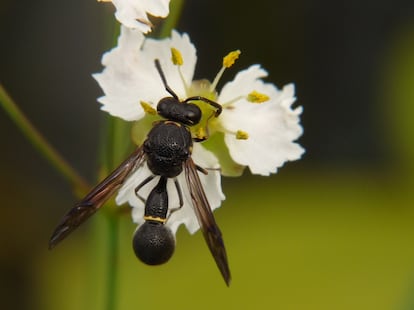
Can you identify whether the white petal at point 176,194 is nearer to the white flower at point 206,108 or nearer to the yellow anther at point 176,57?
the white flower at point 206,108

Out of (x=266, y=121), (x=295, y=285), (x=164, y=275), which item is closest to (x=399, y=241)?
(x=295, y=285)

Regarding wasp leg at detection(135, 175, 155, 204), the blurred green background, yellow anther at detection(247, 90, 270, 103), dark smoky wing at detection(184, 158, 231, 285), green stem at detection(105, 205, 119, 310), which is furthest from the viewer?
the blurred green background

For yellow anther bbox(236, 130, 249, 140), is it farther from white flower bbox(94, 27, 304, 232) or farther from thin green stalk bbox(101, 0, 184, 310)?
thin green stalk bbox(101, 0, 184, 310)

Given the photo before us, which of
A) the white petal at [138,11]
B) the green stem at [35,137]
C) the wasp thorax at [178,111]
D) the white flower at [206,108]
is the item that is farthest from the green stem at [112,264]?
the white petal at [138,11]

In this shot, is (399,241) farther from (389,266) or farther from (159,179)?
(159,179)

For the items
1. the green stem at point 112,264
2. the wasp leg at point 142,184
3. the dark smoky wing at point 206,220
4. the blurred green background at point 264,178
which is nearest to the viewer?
the dark smoky wing at point 206,220

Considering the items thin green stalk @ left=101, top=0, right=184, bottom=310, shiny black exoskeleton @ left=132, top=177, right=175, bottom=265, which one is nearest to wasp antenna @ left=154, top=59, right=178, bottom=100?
thin green stalk @ left=101, top=0, right=184, bottom=310

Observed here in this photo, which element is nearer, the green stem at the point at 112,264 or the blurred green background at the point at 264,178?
the green stem at the point at 112,264
